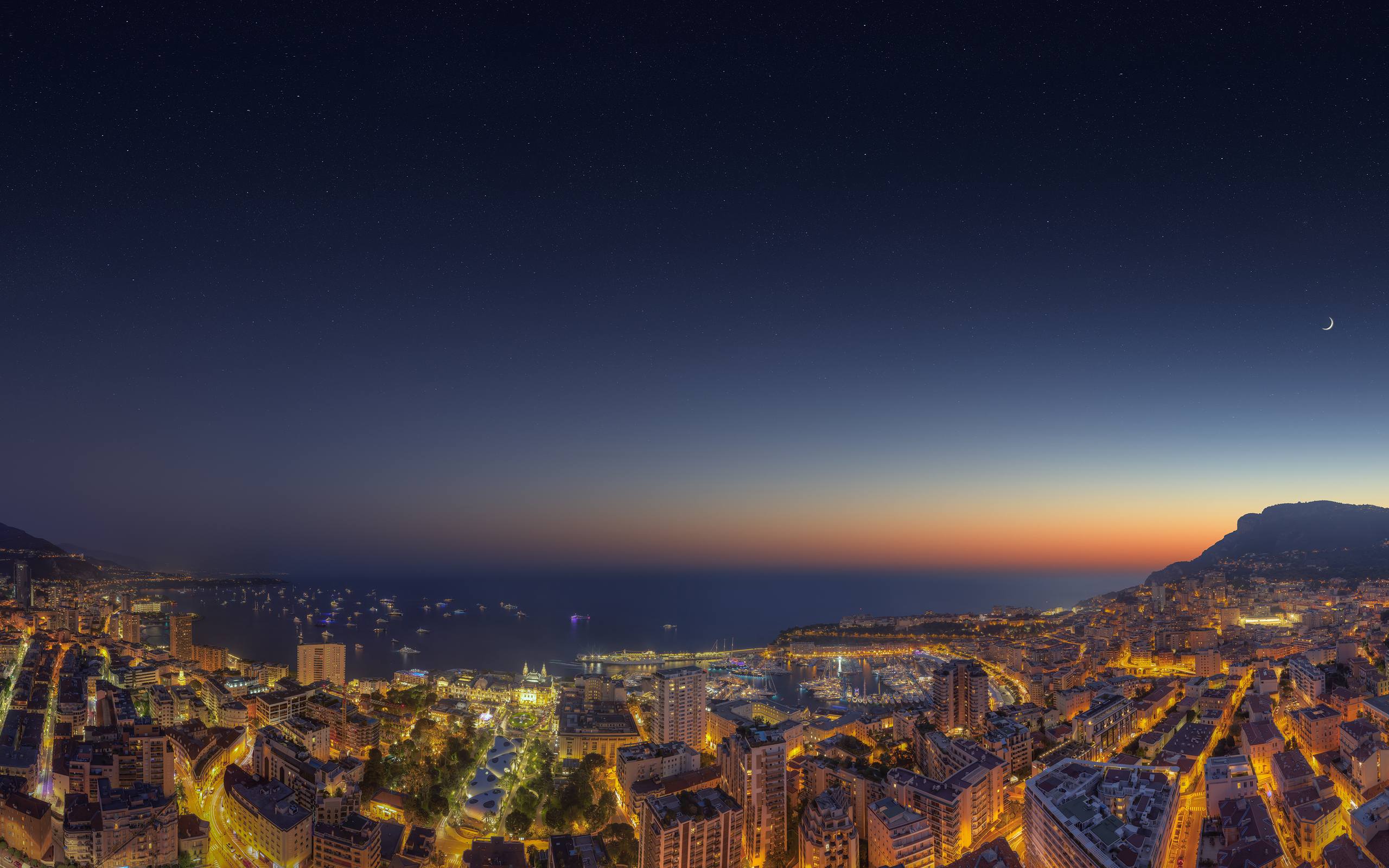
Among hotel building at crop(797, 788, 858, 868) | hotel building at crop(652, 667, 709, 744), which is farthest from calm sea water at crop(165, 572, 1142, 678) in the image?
hotel building at crop(797, 788, 858, 868)

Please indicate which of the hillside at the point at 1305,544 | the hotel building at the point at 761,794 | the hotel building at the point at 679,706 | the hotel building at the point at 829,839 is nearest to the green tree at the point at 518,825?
the hotel building at the point at 761,794

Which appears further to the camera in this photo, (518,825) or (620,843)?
(518,825)

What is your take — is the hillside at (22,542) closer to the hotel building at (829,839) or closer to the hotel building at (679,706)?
the hotel building at (679,706)

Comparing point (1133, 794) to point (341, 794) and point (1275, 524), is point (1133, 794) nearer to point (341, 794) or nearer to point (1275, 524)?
point (341, 794)

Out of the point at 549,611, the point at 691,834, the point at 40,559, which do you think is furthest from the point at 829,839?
the point at 40,559

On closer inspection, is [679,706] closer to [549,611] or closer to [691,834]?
[691,834]
